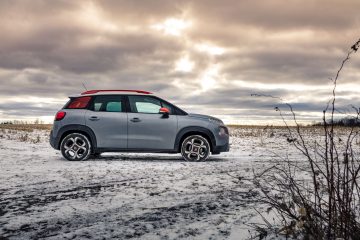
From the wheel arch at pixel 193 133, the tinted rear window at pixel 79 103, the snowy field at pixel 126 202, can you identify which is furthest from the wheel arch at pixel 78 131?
the wheel arch at pixel 193 133

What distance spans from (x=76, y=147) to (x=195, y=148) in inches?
118

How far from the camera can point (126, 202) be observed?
574 centimetres

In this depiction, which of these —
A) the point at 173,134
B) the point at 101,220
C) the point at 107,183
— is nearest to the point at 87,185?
the point at 107,183

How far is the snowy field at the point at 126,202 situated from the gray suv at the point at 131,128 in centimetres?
134

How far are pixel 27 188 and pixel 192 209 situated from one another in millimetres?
2982

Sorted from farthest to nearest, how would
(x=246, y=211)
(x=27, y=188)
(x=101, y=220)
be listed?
(x=27, y=188)
(x=246, y=211)
(x=101, y=220)

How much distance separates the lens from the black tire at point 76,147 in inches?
423

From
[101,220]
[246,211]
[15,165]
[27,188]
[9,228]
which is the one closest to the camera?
[9,228]

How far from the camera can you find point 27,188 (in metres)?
6.82

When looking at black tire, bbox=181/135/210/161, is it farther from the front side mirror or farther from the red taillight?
the red taillight

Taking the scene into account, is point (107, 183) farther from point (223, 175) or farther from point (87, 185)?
point (223, 175)

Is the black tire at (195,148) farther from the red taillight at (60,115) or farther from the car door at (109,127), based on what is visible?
the red taillight at (60,115)

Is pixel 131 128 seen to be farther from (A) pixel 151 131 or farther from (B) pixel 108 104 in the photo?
(B) pixel 108 104

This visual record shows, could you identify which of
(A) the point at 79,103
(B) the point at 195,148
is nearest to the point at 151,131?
(B) the point at 195,148
